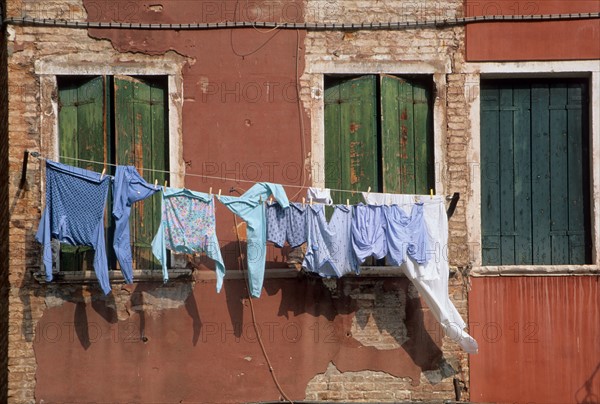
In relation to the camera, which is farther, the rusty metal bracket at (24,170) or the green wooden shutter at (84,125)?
the green wooden shutter at (84,125)

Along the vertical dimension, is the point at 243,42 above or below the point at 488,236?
above

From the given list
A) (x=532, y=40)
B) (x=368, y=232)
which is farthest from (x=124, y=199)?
(x=532, y=40)

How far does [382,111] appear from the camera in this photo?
35.6 ft

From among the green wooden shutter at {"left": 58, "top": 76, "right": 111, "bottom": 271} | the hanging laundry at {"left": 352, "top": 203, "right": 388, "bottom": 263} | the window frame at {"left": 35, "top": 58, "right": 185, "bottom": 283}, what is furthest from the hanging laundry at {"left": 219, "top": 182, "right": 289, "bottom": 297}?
the green wooden shutter at {"left": 58, "top": 76, "right": 111, "bottom": 271}

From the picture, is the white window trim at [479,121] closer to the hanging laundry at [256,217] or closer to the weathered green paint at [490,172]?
the weathered green paint at [490,172]

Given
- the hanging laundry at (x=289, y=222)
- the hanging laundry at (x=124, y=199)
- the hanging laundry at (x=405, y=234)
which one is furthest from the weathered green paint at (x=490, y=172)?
the hanging laundry at (x=124, y=199)

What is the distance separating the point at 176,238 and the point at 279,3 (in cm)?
266

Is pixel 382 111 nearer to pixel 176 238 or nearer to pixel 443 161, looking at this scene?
pixel 443 161

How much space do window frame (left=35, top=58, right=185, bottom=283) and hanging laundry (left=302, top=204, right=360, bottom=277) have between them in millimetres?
1366

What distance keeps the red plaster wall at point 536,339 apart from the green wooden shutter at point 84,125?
13.2ft

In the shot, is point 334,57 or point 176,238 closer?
point 176,238

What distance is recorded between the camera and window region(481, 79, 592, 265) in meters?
10.9

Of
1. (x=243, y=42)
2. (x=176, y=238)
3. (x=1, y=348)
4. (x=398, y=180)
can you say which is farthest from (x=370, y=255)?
(x=1, y=348)

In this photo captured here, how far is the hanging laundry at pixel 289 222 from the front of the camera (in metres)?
10.2
